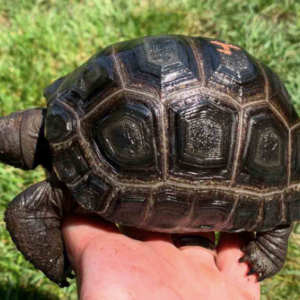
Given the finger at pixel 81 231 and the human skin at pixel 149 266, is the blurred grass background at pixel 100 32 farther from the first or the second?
the finger at pixel 81 231

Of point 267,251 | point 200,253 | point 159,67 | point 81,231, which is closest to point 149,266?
point 81,231

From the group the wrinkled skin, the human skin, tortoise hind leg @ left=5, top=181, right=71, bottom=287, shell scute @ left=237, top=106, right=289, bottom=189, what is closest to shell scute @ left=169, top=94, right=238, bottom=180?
shell scute @ left=237, top=106, right=289, bottom=189

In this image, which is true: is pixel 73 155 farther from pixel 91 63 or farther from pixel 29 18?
pixel 29 18

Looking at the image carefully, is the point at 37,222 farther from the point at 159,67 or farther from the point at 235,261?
the point at 235,261

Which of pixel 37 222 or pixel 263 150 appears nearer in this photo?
pixel 263 150

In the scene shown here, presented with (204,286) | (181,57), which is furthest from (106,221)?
(181,57)

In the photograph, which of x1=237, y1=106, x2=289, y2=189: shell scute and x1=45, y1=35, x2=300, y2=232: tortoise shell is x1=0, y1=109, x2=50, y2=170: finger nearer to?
x1=45, y1=35, x2=300, y2=232: tortoise shell

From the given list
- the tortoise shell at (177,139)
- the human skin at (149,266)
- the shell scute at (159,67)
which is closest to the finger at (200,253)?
the human skin at (149,266)
